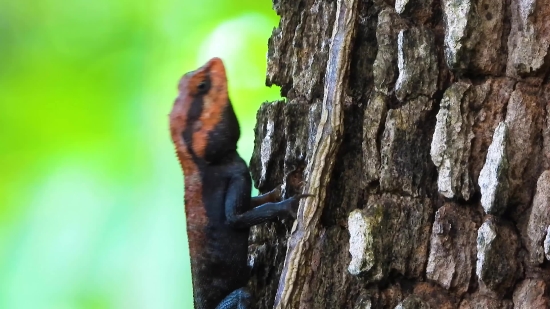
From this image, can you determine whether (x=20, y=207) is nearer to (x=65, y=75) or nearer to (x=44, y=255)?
(x=44, y=255)

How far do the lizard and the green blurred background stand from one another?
0.83ft

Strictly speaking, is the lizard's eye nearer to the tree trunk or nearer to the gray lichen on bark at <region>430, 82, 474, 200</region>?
the tree trunk

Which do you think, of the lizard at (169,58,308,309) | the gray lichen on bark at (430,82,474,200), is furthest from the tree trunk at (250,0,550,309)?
the lizard at (169,58,308,309)

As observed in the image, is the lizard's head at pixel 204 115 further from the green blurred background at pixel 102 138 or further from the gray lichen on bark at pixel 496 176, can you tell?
the gray lichen on bark at pixel 496 176

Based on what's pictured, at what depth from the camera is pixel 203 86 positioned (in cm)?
135

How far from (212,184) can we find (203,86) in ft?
0.81

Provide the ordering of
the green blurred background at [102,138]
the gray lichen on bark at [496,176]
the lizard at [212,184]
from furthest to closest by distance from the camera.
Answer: the green blurred background at [102,138] < the lizard at [212,184] < the gray lichen on bark at [496,176]

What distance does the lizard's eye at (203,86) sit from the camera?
1.35m

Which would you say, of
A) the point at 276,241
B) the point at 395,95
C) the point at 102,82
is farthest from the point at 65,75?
the point at 395,95

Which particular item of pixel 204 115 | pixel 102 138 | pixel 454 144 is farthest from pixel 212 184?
pixel 454 144

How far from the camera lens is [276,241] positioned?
49.7 inches

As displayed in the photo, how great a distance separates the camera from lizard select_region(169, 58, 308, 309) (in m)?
1.33

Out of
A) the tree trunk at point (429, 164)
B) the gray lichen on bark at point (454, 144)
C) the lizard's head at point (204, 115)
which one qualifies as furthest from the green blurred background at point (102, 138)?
the gray lichen on bark at point (454, 144)

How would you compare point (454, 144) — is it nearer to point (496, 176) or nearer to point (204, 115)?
point (496, 176)
